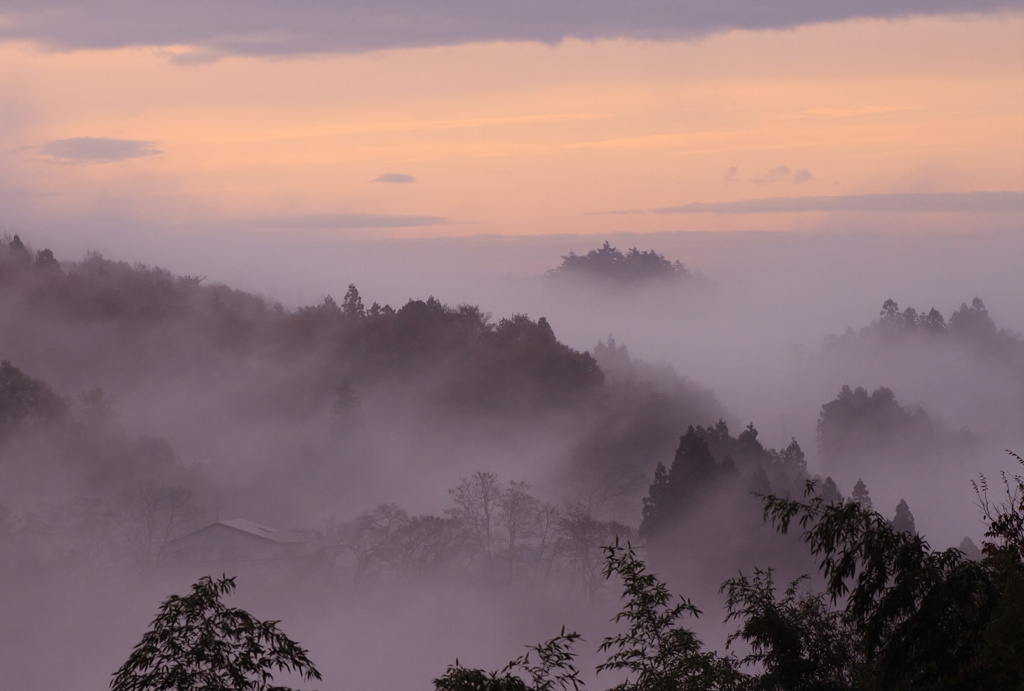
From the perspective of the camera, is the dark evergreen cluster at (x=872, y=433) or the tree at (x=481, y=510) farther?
the dark evergreen cluster at (x=872, y=433)

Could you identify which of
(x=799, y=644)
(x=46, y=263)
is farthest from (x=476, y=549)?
(x=46, y=263)

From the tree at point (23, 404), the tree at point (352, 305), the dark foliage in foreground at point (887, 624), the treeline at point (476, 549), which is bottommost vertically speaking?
the dark foliage in foreground at point (887, 624)

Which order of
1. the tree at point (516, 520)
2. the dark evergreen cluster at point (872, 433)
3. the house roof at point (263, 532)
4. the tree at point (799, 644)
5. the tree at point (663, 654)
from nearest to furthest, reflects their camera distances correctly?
the tree at point (663, 654), the tree at point (799, 644), the tree at point (516, 520), the house roof at point (263, 532), the dark evergreen cluster at point (872, 433)

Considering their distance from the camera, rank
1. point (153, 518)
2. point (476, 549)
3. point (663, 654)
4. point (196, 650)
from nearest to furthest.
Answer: point (196, 650)
point (663, 654)
point (476, 549)
point (153, 518)

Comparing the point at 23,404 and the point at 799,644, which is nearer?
the point at 799,644

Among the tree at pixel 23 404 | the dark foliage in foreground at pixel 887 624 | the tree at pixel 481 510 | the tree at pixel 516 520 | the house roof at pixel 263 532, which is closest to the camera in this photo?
the dark foliage in foreground at pixel 887 624

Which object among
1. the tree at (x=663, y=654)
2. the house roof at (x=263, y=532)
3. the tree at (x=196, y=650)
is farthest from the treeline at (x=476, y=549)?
the tree at (x=196, y=650)

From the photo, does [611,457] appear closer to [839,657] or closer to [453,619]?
[453,619]

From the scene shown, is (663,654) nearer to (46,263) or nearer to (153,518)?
(153,518)

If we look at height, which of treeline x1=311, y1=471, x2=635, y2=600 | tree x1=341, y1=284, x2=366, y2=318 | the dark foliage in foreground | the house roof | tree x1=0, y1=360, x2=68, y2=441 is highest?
tree x1=341, y1=284, x2=366, y2=318

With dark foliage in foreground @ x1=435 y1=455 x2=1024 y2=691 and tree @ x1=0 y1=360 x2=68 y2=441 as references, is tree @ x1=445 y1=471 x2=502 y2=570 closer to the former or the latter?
tree @ x1=0 y1=360 x2=68 y2=441

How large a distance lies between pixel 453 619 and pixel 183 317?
67364 mm

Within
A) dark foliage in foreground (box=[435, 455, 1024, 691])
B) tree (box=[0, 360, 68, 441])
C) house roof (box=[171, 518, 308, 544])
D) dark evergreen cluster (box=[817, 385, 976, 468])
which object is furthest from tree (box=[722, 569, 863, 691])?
dark evergreen cluster (box=[817, 385, 976, 468])

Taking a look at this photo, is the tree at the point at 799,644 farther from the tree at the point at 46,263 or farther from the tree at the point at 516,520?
the tree at the point at 46,263
